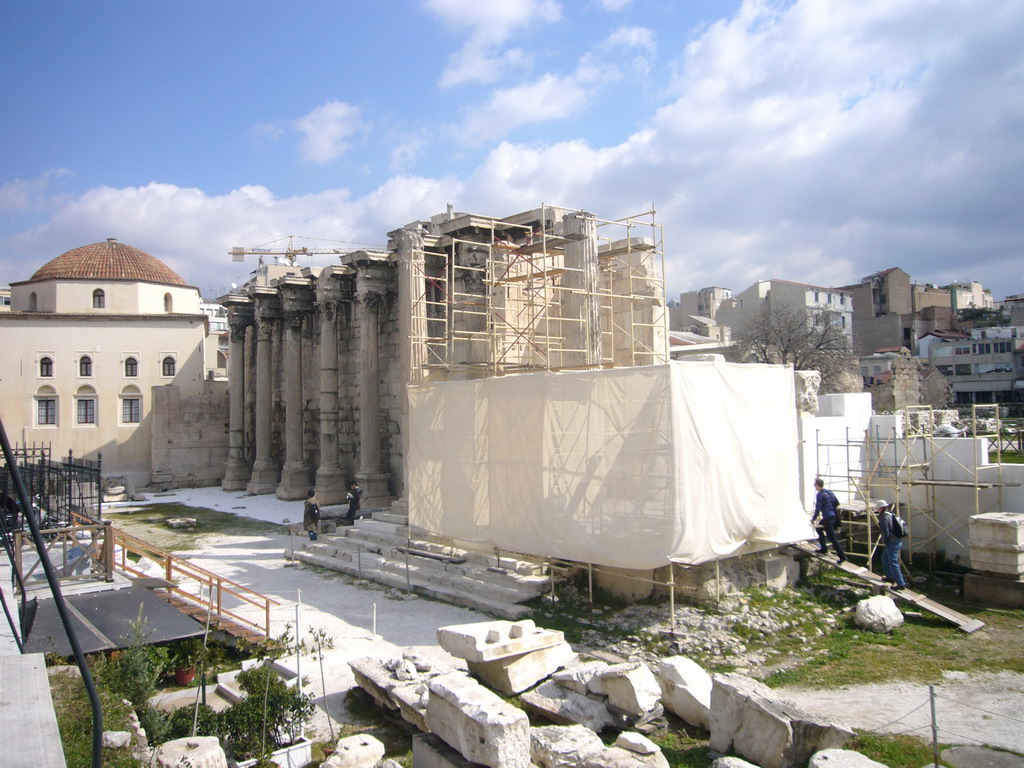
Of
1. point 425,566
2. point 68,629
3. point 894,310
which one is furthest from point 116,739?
point 894,310

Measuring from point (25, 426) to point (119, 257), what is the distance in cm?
877

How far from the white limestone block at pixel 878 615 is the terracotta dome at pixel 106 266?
33322mm

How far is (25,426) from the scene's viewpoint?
31.5m

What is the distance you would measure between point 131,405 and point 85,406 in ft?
5.76

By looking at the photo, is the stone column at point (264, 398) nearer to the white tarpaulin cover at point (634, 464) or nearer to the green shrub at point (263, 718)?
the white tarpaulin cover at point (634, 464)

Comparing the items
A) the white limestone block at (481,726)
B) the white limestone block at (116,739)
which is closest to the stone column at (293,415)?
the white limestone block at (481,726)

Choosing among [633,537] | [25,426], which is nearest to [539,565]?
[633,537]

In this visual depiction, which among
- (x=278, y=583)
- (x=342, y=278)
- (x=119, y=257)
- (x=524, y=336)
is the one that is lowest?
(x=278, y=583)

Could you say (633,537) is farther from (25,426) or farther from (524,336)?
(25,426)

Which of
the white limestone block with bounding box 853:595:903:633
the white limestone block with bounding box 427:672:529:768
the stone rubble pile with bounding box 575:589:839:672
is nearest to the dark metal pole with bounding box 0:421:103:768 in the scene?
the white limestone block with bounding box 427:672:529:768

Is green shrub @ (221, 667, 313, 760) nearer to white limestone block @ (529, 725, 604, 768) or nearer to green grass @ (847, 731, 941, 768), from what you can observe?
white limestone block @ (529, 725, 604, 768)

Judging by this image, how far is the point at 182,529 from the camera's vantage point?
68.3 feet

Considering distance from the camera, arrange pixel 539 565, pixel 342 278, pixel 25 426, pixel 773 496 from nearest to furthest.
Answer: pixel 773 496 < pixel 539 565 < pixel 342 278 < pixel 25 426

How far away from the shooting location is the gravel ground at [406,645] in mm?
7660
